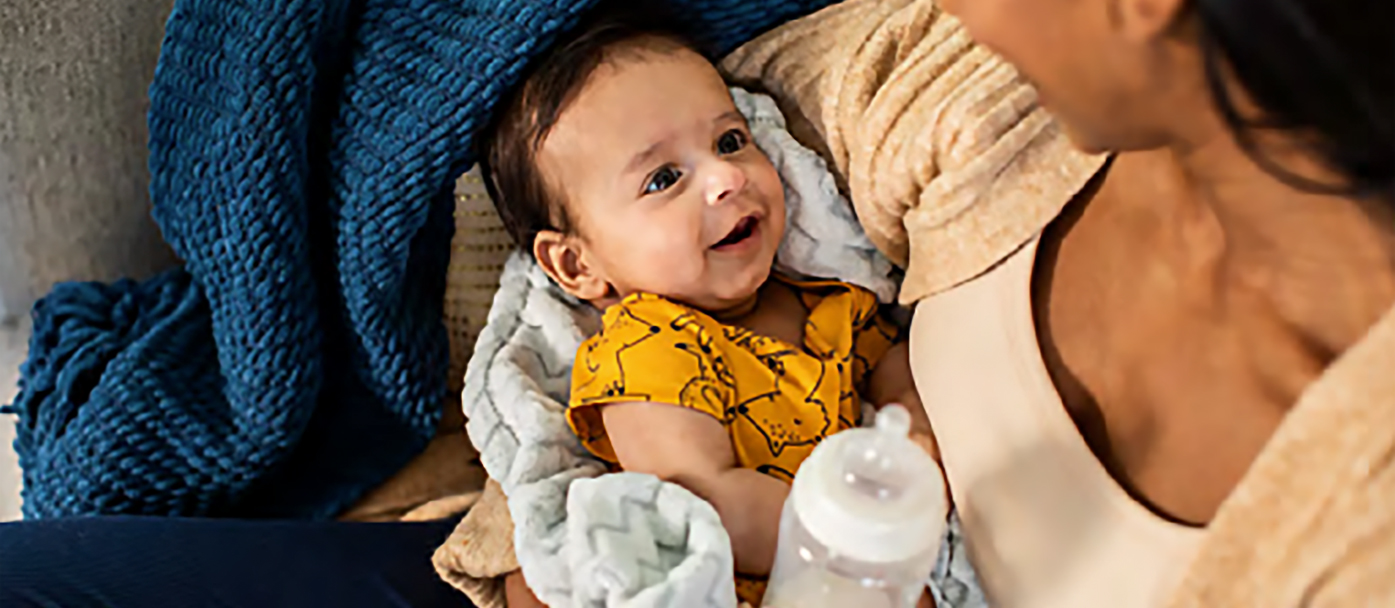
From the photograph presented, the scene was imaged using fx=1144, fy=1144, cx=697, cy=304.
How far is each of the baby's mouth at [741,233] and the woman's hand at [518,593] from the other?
33 cm

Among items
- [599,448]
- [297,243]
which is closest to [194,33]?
[297,243]

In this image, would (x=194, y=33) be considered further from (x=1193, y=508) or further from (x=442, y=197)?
(x=1193, y=508)

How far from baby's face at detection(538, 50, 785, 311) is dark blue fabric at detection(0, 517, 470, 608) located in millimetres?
340

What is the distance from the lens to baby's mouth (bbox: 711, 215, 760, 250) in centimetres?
101

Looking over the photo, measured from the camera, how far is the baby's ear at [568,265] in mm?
1059

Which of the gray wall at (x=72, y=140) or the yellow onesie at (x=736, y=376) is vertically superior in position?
the gray wall at (x=72, y=140)

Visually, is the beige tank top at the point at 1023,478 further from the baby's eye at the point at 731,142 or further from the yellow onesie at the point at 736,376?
the baby's eye at the point at 731,142

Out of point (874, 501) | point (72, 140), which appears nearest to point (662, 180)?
point (874, 501)

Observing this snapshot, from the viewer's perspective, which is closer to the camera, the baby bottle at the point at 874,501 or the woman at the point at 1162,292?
the woman at the point at 1162,292

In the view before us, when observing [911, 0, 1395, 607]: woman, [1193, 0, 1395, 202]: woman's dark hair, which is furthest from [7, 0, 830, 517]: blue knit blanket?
[1193, 0, 1395, 202]: woman's dark hair

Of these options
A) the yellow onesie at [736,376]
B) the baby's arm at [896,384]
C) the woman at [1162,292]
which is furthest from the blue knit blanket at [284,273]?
the woman at [1162,292]

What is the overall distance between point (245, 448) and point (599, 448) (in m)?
0.36

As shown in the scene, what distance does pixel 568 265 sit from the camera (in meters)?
1.08

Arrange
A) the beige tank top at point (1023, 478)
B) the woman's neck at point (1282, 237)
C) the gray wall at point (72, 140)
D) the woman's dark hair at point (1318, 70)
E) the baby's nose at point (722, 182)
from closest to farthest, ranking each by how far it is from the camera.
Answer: the woman's dark hair at point (1318, 70) → the woman's neck at point (1282, 237) → the beige tank top at point (1023, 478) → the baby's nose at point (722, 182) → the gray wall at point (72, 140)
